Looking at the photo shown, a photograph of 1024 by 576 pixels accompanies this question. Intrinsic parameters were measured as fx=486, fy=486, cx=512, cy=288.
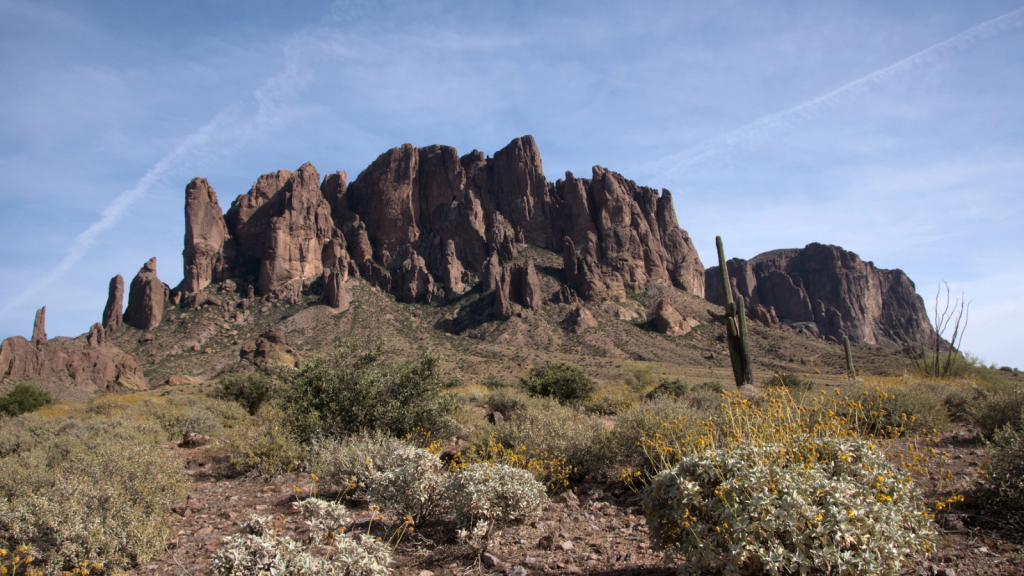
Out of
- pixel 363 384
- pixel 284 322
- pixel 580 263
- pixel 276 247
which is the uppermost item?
pixel 276 247

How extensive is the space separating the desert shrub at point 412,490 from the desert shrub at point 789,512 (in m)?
2.47

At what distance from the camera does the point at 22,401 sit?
72.3 ft

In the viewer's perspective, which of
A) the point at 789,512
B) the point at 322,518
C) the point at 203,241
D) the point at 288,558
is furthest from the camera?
the point at 203,241

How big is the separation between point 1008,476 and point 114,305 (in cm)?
9932

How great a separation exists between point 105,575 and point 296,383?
6101mm

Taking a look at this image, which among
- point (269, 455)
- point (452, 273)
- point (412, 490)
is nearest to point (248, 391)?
point (269, 455)

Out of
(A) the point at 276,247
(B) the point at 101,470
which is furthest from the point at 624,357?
(A) the point at 276,247

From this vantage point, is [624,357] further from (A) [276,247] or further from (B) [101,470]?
(A) [276,247]

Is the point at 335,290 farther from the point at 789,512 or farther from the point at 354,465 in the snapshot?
the point at 789,512

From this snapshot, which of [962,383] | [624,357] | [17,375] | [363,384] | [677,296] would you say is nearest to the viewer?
[363,384]

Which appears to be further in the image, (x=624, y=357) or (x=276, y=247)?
(x=276, y=247)

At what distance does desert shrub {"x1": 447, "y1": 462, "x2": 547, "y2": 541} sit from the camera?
187 inches

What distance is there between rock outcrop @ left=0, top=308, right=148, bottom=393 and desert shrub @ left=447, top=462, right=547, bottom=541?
38.6 metres

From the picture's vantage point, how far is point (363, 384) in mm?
9664
